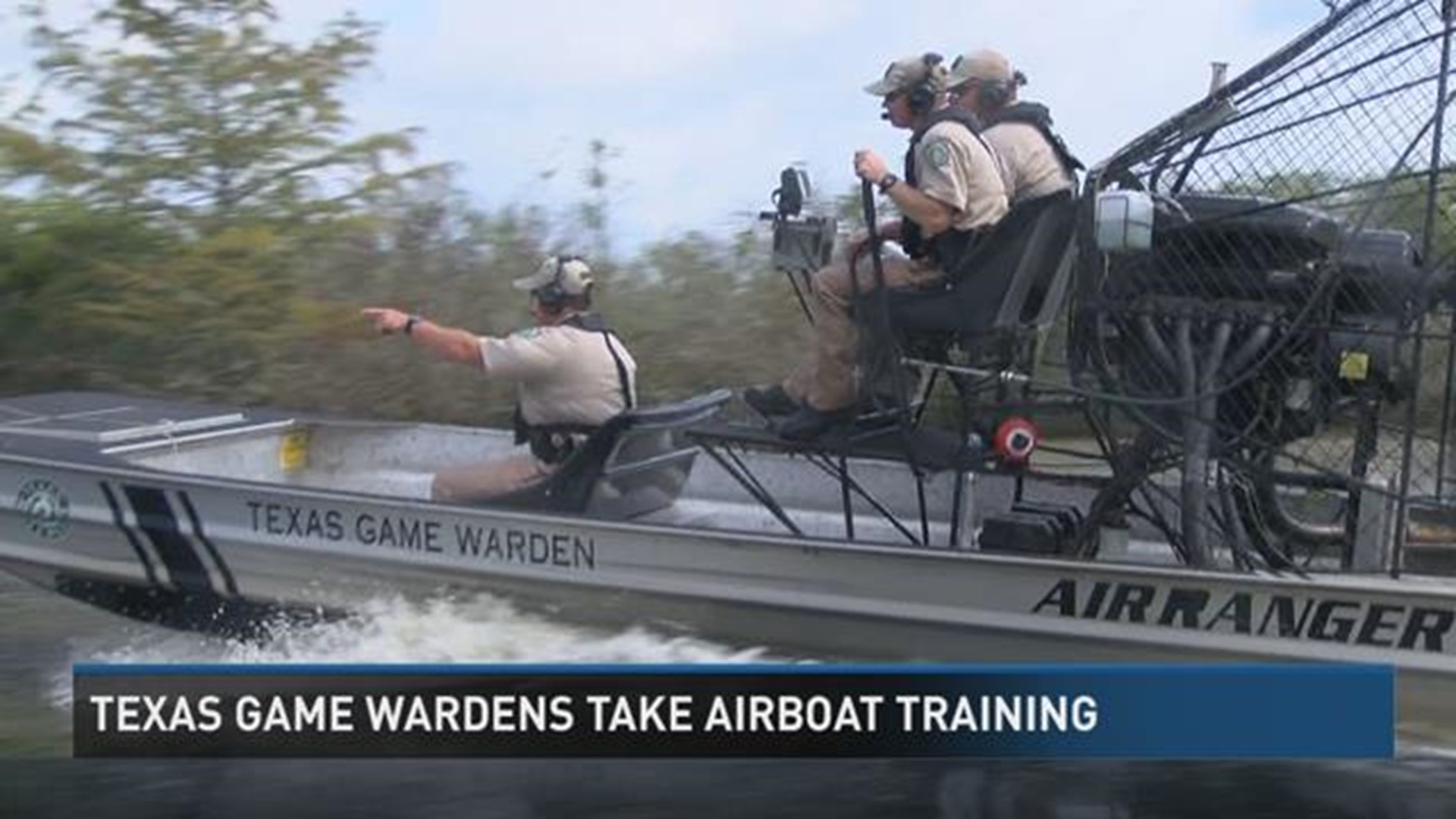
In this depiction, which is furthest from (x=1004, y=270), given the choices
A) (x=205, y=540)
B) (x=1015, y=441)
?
(x=205, y=540)

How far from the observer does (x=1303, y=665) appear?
547cm

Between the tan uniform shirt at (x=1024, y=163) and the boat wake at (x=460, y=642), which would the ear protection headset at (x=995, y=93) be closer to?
the tan uniform shirt at (x=1024, y=163)

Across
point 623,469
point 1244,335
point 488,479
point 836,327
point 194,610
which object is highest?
point 1244,335

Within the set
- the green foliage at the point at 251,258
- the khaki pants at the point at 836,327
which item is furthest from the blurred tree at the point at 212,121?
the khaki pants at the point at 836,327

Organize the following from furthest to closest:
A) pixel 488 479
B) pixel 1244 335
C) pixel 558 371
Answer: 1. pixel 488 479
2. pixel 558 371
3. pixel 1244 335

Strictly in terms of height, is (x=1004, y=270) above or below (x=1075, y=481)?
above

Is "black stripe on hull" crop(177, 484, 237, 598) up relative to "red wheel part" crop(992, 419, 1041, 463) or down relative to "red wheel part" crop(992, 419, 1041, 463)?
down

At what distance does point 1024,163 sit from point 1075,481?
46.4 inches

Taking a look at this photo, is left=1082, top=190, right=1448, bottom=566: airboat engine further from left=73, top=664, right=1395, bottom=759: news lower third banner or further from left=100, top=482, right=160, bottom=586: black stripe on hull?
left=100, top=482, right=160, bottom=586: black stripe on hull

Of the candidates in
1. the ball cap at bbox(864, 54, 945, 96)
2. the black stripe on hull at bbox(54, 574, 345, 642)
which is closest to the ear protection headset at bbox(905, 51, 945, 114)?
the ball cap at bbox(864, 54, 945, 96)

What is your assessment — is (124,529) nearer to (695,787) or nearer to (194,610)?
(194,610)

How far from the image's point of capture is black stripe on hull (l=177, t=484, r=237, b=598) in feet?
20.9

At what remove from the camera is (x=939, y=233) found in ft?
19.8

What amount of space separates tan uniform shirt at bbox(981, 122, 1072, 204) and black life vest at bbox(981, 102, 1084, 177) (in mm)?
21
